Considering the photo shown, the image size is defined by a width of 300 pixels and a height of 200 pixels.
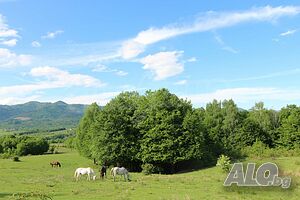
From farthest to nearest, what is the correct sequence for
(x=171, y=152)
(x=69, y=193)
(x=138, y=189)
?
(x=171, y=152)
(x=138, y=189)
(x=69, y=193)

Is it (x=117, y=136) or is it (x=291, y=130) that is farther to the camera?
(x=291, y=130)

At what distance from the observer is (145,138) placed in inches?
2467

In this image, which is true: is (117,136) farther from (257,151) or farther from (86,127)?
(257,151)

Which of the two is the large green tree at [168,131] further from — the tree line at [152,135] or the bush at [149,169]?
the bush at [149,169]

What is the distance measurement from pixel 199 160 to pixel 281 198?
38.8 m

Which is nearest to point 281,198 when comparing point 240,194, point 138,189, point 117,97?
point 240,194

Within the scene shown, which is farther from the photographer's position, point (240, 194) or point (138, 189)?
point (138, 189)

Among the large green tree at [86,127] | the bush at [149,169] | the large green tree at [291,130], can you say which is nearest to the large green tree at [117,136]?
the bush at [149,169]

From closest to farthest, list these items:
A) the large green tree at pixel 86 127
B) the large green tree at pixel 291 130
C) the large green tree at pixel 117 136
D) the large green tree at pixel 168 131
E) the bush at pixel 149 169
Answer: the bush at pixel 149 169 → the large green tree at pixel 168 131 → the large green tree at pixel 117 136 → the large green tree at pixel 86 127 → the large green tree at pixel 291 130

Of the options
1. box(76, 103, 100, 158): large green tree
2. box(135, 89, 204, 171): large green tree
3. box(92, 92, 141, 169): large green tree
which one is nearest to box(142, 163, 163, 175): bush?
box(135, 89, 204, 171): large green tree

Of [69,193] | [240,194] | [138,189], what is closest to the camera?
[240,194]

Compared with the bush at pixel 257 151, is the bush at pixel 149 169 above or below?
below

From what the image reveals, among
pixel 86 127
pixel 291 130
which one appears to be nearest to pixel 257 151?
pixel 291 130

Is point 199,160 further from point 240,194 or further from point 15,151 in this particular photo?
point 15,151
